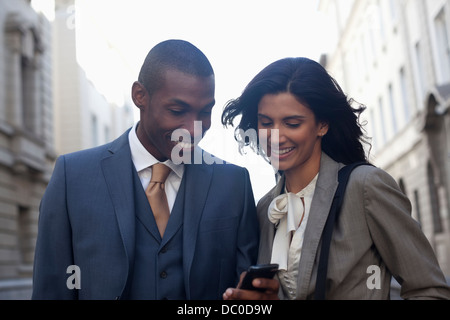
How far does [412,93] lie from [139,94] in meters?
19.2

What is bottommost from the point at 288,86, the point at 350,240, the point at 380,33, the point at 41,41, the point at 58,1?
the point at 350,240

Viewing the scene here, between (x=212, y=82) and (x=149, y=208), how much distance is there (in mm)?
693

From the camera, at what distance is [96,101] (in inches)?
1159

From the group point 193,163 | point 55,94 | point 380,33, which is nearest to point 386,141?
point 380,33

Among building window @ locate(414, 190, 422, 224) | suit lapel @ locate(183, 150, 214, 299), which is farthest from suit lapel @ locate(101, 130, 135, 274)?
building window @ locate(414, 190, 422, 224)

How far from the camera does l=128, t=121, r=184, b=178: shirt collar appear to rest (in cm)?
316

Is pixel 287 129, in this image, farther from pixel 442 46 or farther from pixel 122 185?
pixel 442 46

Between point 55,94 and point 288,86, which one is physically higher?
point 55,94

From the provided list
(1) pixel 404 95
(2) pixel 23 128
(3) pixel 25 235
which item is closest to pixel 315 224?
(3) pixel 25 235

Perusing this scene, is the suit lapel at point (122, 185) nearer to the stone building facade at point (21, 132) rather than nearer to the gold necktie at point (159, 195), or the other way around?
the gold necktie at point (159, 195)

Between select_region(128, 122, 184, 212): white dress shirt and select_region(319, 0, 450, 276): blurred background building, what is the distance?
355 inches

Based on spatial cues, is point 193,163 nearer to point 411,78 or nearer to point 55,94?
point 411,78

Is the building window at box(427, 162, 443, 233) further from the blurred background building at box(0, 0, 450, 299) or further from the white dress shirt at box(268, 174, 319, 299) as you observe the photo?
the white dress shirt at box(268, 174, 319, 299)
